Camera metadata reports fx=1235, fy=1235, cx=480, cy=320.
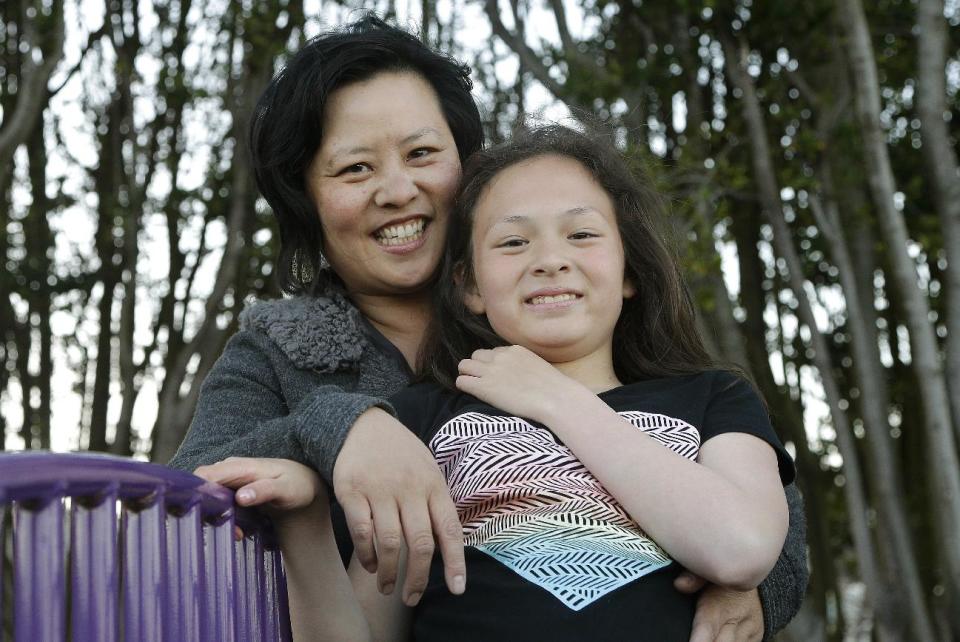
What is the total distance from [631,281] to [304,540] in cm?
94

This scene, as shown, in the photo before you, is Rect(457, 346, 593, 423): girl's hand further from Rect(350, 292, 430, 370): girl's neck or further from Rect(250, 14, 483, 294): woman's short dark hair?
Rect(250, 14, 483, 294): woman's short dark hair

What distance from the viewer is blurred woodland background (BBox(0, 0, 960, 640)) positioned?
19.6 feet

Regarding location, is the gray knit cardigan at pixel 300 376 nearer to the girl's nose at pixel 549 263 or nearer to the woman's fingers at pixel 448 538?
the girl's nose at pixel 549 263

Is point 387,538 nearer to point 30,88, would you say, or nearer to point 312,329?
point 312,329

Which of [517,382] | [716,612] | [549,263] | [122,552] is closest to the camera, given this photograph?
[122,552]

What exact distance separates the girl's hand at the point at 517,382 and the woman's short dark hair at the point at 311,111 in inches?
31.4

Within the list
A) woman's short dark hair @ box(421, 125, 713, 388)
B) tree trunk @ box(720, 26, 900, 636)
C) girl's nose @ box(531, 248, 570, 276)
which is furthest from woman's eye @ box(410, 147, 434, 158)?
tree trunk @ box(720, 26, 900, 636)

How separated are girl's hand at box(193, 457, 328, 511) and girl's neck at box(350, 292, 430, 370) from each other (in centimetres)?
106

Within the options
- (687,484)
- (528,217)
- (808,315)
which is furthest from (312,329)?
(808,315)

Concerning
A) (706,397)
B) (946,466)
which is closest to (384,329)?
(706,397)

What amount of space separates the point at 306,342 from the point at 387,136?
1.62ft

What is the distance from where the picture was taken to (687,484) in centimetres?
176

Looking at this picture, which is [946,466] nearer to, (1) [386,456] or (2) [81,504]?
(1) [386,456]

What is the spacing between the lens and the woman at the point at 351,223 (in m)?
2.45
